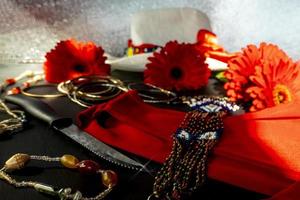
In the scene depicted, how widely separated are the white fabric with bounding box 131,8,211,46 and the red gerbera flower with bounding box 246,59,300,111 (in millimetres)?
528

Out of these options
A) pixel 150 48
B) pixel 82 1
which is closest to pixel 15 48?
pixel 82 1

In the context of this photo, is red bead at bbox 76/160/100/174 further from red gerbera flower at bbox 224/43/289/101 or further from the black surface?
red gerbera flower at bbox 224/43/289/101

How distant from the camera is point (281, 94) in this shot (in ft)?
2.16

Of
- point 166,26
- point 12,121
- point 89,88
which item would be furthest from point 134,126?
point 166,26

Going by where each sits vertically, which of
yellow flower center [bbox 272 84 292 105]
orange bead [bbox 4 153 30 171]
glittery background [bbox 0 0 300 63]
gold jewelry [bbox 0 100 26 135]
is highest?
glittery background [bbox 0 0 300 63]

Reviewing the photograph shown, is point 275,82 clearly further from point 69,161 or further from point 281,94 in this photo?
point 69,161

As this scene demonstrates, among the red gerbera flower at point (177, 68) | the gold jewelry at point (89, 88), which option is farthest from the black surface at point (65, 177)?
the red gerbera flower at point (177, 68)

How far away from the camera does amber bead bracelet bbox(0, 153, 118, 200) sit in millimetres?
401

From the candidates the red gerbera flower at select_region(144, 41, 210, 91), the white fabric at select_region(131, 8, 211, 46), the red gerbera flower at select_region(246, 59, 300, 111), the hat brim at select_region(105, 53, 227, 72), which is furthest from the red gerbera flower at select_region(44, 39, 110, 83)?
the red gerbera flower at select_region(246, 59, 300, 111)

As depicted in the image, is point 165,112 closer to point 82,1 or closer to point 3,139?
point 3,139

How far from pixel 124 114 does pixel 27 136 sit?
0.16 metres

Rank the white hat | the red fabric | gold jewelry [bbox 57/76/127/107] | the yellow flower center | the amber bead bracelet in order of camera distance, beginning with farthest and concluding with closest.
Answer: the white hat < gold jewelry [bbox 57/76/127/107] < the yellow flower center < the red fabric < the amber bead bracelet

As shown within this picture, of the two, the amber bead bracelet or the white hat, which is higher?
the white hat

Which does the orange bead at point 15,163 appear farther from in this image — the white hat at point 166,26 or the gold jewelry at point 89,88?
the white hat at point 166,26
